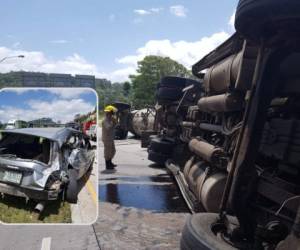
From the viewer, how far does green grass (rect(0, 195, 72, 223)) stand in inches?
70.5

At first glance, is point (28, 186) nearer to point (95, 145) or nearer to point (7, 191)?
point (7, 191)

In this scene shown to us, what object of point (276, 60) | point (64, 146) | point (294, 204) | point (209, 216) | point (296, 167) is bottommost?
point (209, 216)

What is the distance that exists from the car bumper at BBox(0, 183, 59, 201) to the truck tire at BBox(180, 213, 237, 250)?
1.72m

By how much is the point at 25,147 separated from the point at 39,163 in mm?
88

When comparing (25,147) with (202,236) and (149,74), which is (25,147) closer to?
(202,236)

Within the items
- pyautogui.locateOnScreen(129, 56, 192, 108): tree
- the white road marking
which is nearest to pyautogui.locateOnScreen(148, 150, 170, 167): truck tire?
the white road marking

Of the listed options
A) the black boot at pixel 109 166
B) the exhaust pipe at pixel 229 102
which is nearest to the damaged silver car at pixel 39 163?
the exhaust pipe at pixel 229 102

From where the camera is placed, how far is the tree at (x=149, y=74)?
231 feet

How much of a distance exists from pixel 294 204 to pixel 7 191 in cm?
207

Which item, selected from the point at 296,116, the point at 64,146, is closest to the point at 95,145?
the point at 64,146

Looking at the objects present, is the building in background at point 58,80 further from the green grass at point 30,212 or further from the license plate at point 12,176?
the green grass at point 30,212

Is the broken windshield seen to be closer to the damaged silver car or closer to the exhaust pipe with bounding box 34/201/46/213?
the damaged silver car

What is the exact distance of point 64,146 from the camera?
1.86m

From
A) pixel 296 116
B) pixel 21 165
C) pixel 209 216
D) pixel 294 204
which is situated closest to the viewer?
pixel 21 165
